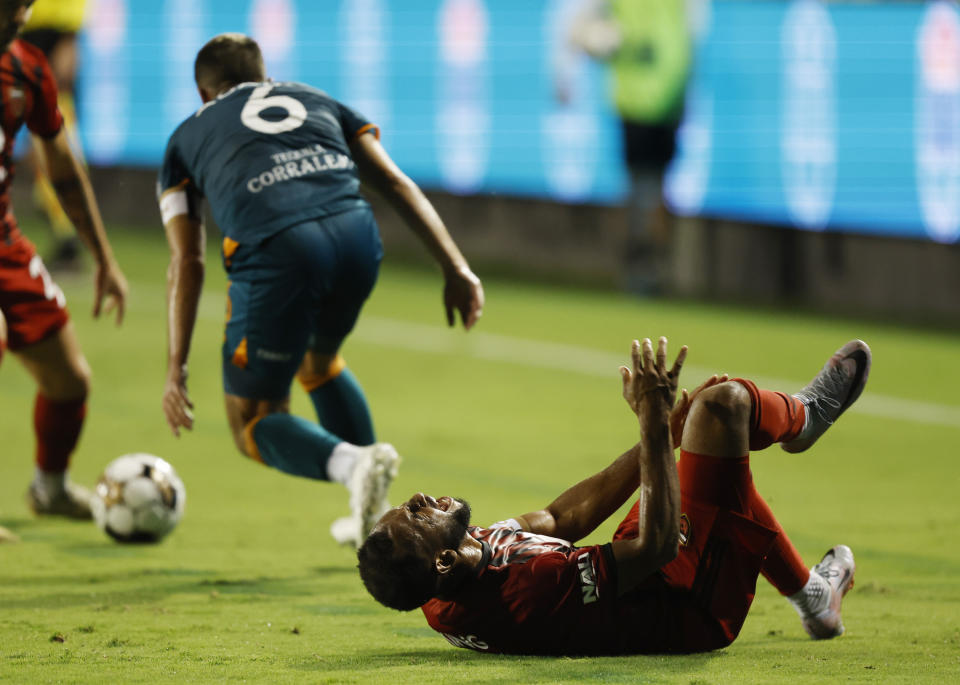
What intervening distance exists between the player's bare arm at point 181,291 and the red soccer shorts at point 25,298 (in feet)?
2.76

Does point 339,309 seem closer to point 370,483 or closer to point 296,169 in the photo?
point 296,169

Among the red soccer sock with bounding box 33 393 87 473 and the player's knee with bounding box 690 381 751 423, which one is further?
the red soccer sock with bounding box 33 393 87 473

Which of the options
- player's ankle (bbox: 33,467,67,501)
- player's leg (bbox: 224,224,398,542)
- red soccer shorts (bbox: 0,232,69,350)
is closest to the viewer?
player's leg (bbox: 224,224,398,542)

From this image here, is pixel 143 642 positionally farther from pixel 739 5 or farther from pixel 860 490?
pixel 739 5

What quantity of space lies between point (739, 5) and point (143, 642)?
10.3 meters

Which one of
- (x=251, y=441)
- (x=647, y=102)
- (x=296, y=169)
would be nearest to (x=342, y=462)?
(x=251, y=441)

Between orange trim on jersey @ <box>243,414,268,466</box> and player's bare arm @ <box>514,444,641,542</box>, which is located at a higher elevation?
player's bare arm @ <box>514,444,641,542</box>

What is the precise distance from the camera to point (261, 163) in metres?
4.93

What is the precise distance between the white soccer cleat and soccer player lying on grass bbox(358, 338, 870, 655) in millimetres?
840

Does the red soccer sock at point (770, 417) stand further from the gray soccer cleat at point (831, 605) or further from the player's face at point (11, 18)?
the player's face at point (11, 18)

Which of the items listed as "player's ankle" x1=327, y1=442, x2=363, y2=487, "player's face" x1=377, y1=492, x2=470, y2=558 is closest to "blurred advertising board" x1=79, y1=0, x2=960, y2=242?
"player's ankle" x1=327, y1=442, x2=363, y2=487

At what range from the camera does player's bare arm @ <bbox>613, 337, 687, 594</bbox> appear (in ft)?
11.3

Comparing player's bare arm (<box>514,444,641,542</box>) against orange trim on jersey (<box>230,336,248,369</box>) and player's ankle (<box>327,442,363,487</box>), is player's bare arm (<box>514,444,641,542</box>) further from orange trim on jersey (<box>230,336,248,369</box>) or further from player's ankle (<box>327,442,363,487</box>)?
orange trim on jersey (<box>230,336,248,369</box>)

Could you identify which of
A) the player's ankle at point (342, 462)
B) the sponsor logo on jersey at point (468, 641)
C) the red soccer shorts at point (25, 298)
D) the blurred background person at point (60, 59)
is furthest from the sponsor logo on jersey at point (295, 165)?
the blurred background person at point (60, 59)
